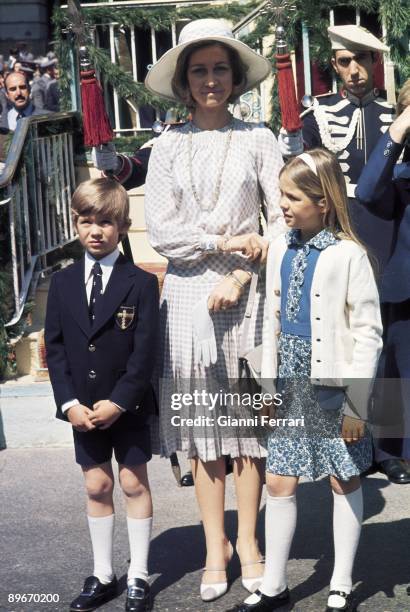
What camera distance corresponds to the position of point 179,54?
4.40 m

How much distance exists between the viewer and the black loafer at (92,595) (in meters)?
4.21

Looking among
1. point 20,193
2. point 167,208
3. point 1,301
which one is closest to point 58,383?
point 167,208

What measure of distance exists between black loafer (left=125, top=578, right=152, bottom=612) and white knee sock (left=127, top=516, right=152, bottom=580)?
0.03 metres

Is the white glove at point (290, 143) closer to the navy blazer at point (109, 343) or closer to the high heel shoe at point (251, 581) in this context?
the navy blazer at point (109, 343)

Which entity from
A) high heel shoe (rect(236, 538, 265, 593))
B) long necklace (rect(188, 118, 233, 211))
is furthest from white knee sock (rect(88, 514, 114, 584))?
long necklace (rect(188, 118, 233, 211))

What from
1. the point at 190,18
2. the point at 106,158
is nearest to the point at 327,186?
the point at 106,158

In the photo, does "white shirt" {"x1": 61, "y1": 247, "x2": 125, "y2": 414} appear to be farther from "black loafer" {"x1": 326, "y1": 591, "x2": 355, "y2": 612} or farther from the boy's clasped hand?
"black loafer" {"x1": 326, "y1": 591, "x2": 355, "y2": 612}

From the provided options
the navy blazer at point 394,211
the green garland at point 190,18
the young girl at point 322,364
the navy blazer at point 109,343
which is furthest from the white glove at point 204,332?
the green garland at point 190,18

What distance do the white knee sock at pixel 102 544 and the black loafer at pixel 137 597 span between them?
0.13 metres

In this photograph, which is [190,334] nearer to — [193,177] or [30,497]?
[193,177]

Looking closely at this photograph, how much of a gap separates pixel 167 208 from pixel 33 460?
2.27m

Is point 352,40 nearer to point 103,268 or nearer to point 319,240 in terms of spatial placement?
point 319,240

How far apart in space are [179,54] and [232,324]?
3.35 feet

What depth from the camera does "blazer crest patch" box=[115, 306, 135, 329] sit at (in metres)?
4.21
